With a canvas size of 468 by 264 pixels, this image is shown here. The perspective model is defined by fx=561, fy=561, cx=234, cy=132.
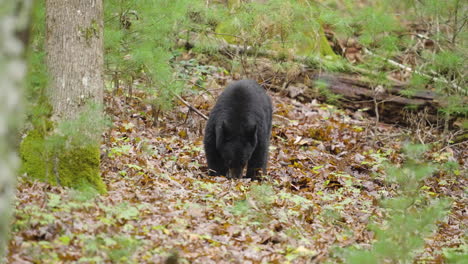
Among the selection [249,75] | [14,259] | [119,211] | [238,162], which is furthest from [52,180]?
[249,75]

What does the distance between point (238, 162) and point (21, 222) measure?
5333 mm

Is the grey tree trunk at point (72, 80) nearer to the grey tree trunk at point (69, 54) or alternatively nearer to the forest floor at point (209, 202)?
the grey tree trunk at point (69, 54)

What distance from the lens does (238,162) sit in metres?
10.4

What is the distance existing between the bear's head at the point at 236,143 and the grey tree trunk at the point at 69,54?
11.9 ft

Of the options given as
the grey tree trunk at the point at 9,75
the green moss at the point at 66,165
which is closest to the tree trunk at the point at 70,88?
the green moss at the point at 66,165

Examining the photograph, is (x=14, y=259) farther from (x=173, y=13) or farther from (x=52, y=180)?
(x=173, y=13)

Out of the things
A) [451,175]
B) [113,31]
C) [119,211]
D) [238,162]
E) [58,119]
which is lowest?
[451,175]

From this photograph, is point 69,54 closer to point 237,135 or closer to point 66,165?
point 66,165

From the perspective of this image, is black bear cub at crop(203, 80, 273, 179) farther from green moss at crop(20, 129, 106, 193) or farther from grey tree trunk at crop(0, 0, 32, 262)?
grey tree trunk at crop(0, 0, 32, 262)

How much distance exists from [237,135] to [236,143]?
5.9 inches

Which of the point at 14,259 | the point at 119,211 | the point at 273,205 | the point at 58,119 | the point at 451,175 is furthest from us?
the point at 451,175

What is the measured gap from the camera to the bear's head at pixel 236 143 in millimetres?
10273

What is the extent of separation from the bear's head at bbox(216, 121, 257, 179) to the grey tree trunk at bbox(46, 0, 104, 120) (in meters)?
3.62

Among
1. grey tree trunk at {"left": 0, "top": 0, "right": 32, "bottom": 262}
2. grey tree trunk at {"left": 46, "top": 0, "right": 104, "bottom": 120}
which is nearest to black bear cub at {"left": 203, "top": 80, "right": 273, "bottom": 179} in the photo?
grey tree trunk at {"left": 46, "top": 0, "right": 104, "bottom": 120}
